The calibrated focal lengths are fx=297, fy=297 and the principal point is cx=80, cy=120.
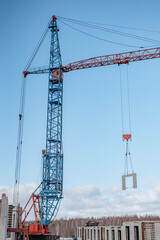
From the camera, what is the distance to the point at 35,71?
248 feet

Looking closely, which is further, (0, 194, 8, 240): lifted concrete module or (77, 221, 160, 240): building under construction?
(0, 194, 8, 240): lifted concrete module

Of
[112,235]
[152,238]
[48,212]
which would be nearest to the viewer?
[152,238]

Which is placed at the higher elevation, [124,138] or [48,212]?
[124,138]

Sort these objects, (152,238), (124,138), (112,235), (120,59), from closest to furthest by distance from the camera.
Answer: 1. (152,238)
2. (112,235)
3. (124,138)
4. (120,59)

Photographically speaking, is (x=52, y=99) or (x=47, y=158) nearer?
(x=47, y=158)

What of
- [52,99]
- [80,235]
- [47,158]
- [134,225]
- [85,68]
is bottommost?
[80,235]

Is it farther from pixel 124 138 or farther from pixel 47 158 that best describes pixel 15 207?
pixel 124 138

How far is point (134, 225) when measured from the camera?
33656 millimetres

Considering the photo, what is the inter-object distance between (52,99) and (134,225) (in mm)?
41625

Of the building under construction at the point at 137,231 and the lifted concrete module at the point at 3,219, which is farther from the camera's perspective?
the lifted concrete module at the point at 3,219

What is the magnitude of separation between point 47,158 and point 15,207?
505 inches

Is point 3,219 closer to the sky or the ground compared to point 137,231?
closer to the sky

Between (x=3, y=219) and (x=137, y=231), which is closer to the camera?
(x=137, y=231)

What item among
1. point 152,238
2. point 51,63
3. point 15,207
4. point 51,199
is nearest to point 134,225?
point 152,238
